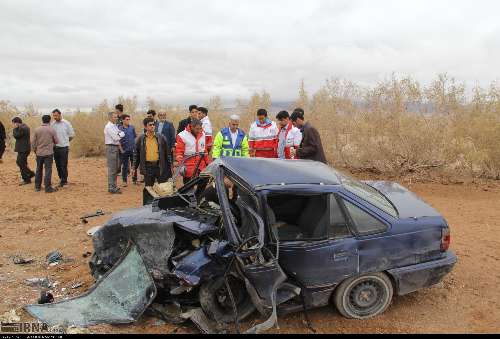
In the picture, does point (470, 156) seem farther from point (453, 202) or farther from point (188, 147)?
point (188, 147)

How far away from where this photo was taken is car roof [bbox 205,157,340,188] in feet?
13.9

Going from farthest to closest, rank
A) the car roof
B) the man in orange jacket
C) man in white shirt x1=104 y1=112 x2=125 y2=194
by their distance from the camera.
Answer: man in white shirt x1=104 y1=112 x2=125 y2=194 < the man in orange jacket < the car roof

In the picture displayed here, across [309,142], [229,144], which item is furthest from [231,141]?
[309,142]

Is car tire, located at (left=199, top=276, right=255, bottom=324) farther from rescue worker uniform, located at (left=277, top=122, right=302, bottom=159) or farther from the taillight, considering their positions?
rescue worker uniform, located at (left=277, top=122, right=302, bottom=159)

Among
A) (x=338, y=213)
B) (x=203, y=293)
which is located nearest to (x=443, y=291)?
(x=338, y=213)

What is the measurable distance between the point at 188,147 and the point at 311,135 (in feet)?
7.19

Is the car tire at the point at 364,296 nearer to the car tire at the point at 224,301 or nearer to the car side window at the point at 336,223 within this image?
the car side window at the point at 336,223

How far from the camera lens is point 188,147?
7.27m

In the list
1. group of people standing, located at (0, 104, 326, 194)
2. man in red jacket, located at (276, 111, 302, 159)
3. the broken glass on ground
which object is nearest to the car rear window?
group of people standing, located at (0, 104, 326, 194)

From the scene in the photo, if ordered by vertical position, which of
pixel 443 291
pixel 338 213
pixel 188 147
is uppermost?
pixel 188 147

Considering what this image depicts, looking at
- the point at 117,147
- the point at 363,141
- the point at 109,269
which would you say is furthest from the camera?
the point at 363,141

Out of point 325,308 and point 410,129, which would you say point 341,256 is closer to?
point 325,308

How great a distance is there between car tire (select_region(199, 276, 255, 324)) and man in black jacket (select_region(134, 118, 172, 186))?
434 centimetres

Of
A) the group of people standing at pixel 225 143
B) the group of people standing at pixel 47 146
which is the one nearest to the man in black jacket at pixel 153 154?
the group of people standing at pixel 225 143
